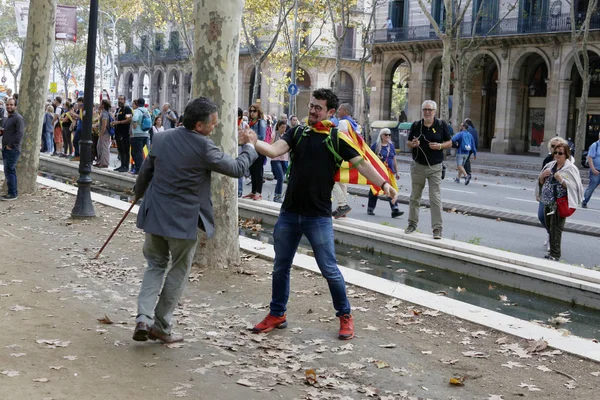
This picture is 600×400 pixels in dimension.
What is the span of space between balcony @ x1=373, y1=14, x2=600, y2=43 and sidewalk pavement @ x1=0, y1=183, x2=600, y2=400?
31661mm

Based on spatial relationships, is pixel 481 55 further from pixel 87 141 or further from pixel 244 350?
pixel 244 350

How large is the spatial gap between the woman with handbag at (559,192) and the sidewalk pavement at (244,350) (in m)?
→ 3.57

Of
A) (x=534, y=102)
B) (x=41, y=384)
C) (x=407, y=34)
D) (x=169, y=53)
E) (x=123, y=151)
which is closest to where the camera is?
(x=41, y=384)

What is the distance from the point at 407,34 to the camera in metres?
46.2

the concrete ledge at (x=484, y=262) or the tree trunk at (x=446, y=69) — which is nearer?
the concrete ledge at (x=484, y=262)

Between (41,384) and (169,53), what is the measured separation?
6758 cm

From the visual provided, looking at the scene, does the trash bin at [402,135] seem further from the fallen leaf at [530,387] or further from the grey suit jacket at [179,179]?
the fallen leaf at [530,387]

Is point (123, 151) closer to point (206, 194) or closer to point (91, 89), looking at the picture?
point (91, 89)

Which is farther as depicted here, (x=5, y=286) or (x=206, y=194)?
(x=5, y=286)

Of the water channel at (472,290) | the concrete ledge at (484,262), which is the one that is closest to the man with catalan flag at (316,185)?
the water channel at (472,290)

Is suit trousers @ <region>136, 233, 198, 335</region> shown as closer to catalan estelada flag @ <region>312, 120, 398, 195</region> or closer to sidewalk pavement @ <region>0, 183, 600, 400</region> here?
sidewalk pavement @ <region>0, 183, 600, 400</region>

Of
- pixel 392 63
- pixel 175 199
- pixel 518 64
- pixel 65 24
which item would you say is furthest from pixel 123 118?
pixel 392 63

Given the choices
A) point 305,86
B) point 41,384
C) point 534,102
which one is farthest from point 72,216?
point 305,86

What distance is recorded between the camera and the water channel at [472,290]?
8.20m
